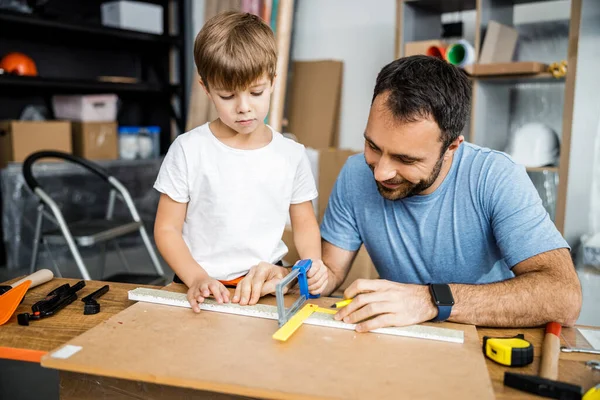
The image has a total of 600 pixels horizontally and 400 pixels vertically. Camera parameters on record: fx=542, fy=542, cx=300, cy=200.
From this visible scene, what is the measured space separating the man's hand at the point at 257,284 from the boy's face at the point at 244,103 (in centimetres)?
32

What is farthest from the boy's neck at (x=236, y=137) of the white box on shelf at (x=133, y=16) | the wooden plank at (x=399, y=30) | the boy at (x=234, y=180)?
the white box on shelf at (x=133, y=16)

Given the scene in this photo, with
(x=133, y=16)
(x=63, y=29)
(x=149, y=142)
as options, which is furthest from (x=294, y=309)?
(x=133, y=16)

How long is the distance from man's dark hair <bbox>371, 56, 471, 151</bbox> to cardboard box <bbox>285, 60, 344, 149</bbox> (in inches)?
103

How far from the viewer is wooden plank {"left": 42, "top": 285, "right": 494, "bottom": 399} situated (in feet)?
2.43

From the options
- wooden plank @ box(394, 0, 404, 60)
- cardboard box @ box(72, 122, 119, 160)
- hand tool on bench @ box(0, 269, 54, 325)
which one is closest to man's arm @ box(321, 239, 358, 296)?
hand tool on bench @ box(0, 269, 54, 325)

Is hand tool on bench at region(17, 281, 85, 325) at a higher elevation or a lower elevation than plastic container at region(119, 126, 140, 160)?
lower

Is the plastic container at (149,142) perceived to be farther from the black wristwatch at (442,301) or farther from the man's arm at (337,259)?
the black wristwatch at (442,301)

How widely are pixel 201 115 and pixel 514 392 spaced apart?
12.3 feet

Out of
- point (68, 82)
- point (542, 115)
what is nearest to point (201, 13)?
point (68, 82)

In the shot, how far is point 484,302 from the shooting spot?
106 cm

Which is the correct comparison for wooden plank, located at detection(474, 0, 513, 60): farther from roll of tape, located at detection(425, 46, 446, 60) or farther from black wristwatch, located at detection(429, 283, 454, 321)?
black wristwatch, located at detection(429, 283, 454, 321)

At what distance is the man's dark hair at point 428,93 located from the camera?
44.7 inches

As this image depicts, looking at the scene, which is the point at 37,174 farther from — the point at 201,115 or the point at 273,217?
the point at 273,217

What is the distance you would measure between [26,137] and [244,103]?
→ 2.82m
